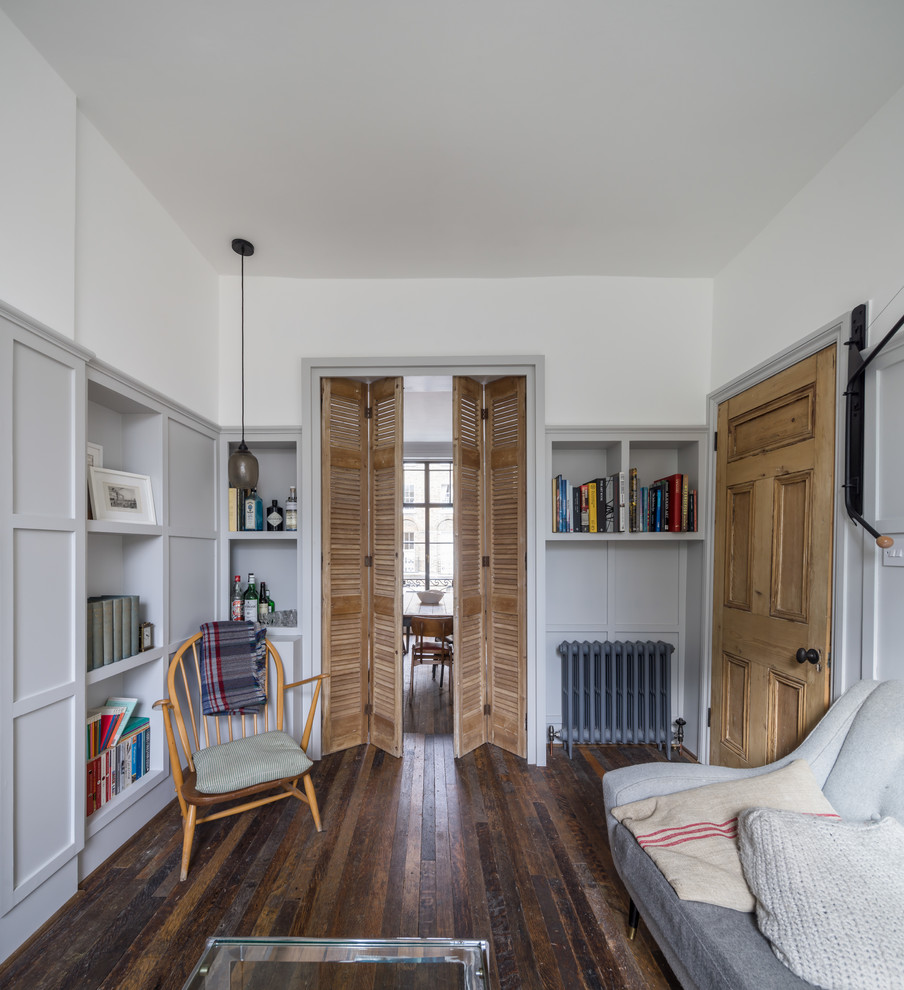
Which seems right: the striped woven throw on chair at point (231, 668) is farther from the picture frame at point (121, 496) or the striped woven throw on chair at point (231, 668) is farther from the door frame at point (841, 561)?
the door frame at point (841, 561)

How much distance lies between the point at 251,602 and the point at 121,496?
1068 mm

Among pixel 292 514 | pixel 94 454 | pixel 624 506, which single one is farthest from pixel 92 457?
pixel 624 506

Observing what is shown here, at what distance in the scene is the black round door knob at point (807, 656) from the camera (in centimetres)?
204

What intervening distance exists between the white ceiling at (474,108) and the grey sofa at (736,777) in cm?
209

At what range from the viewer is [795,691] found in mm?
2166

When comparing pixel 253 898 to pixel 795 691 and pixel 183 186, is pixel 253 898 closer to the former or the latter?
pixel 795 691

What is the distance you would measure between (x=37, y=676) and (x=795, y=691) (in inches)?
115

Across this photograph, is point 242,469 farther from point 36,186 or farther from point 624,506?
point 624,506

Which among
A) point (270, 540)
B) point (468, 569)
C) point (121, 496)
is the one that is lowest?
point (468, 569)

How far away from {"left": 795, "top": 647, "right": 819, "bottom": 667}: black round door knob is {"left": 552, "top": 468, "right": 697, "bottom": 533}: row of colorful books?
3.30ft

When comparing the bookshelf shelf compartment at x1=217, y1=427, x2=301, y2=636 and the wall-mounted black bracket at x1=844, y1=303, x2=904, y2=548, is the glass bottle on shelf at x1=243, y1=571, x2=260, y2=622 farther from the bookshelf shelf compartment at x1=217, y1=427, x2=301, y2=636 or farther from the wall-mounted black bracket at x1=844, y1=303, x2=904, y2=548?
the wall-mounted black bracket at x1=844, y1=303, x2=904, y2=548

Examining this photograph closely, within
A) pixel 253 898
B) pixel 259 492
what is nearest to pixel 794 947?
pixel 253 898

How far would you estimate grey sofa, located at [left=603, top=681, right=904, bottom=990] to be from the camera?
1.19 meters

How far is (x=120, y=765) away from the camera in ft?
7.16
